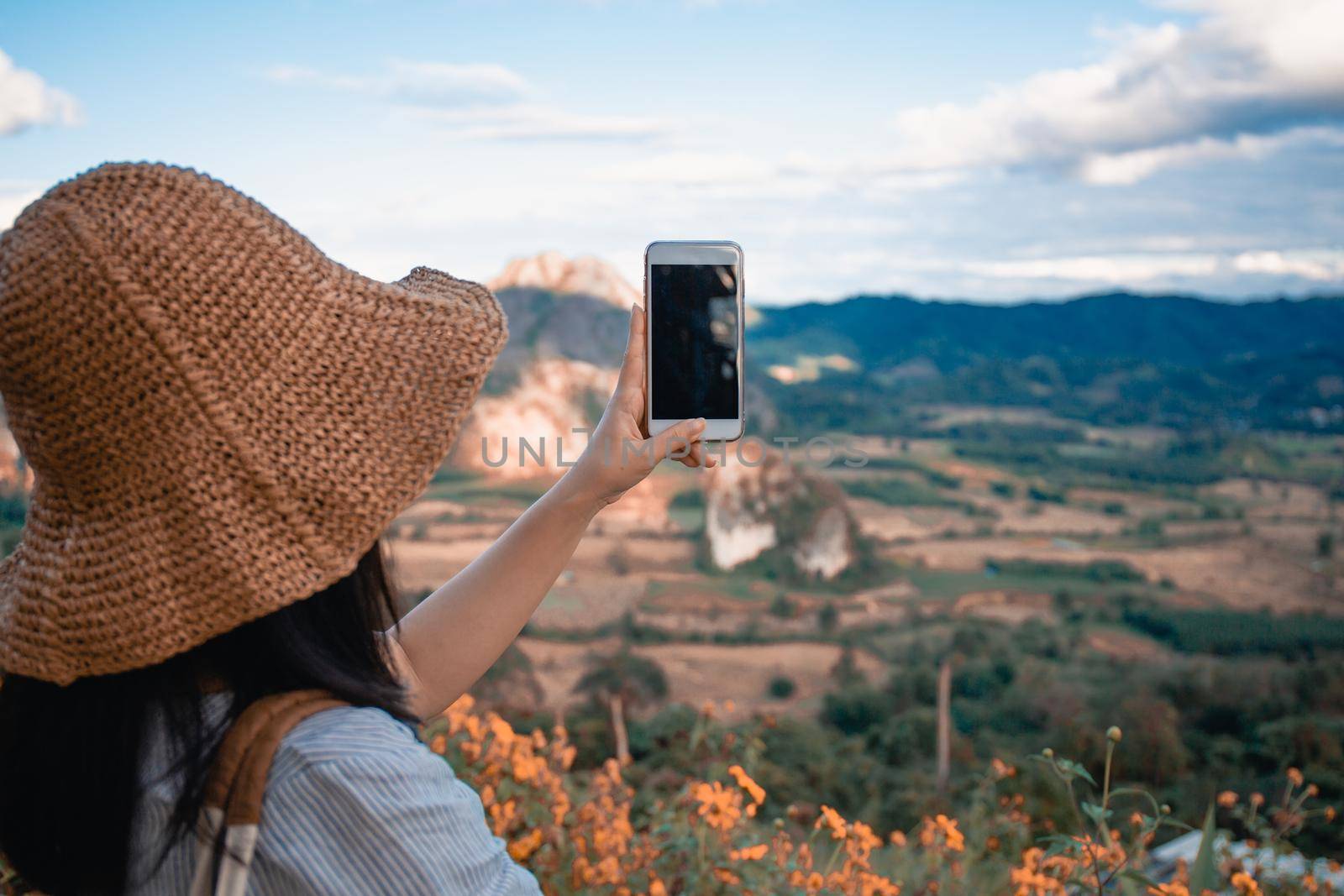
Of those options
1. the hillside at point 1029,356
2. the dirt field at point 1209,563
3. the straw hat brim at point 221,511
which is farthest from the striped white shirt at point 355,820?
the hillside at point 1029,356

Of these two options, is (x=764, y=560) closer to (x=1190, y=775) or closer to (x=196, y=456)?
(x=1190, y=775)

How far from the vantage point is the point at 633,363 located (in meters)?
1.66

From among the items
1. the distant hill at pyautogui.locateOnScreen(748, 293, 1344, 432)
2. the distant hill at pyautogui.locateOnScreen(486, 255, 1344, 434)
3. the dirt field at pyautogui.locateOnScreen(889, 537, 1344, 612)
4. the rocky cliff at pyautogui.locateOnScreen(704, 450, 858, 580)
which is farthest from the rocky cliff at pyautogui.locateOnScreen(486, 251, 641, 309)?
the dirt field at pyautogui.locateOnScreen(889, 537, 1344, 612)

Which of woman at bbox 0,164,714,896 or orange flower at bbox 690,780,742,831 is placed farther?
orange flower at bbox 690,780,742,831

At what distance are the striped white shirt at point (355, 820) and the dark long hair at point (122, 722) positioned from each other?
0.30 ft

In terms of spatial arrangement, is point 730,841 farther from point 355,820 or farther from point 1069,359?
point 1069,359

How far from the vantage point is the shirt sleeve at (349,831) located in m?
0.85

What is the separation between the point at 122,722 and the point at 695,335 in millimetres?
1064

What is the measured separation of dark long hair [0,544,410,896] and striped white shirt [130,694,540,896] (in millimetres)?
90

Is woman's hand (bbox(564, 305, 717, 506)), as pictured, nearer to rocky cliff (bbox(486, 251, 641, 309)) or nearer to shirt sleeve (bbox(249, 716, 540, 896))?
shirt sleeve (bbox(249, 716, 540, 896))

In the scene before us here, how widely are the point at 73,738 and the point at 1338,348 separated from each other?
264ft

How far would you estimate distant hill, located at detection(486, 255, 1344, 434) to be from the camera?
51.2 meters

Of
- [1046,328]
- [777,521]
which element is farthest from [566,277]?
[1046,328]

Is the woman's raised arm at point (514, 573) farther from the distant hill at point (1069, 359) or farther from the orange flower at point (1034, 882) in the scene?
the distant hill at point (1069, 359)
